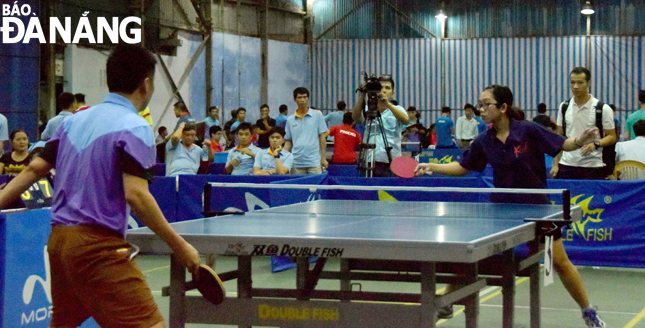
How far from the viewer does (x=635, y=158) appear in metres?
8.54

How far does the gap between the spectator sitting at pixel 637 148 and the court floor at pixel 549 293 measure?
113cm

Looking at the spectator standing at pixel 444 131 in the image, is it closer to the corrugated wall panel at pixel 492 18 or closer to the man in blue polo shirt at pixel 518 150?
the corrugated wall panel at pixel 492 18

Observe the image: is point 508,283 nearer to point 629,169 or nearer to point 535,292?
point 535,292

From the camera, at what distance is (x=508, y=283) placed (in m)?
4.54

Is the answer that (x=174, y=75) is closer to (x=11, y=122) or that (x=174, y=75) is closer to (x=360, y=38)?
(x=11, y=122)

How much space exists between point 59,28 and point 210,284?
45.6 ft

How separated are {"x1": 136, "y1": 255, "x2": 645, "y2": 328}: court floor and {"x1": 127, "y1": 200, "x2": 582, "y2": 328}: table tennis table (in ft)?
4.98

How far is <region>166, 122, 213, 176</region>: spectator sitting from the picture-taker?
9.76 meters

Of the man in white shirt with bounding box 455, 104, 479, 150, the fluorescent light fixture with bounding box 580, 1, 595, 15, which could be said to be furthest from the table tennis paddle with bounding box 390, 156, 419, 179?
the fluorescent light fixture with bounding box 580, 1, 595, 15

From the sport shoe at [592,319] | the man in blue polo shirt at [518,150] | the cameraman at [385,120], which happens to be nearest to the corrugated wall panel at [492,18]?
the cameraman at [385,120]

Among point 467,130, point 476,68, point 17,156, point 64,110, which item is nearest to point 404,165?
point 64,110

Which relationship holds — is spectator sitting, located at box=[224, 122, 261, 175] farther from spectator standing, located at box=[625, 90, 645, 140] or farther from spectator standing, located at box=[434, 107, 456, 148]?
spectator standing, located at box=[434, 107, 456, 148]

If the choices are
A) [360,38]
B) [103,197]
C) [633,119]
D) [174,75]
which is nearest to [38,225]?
[103,197]

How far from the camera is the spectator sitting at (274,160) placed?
965cm
